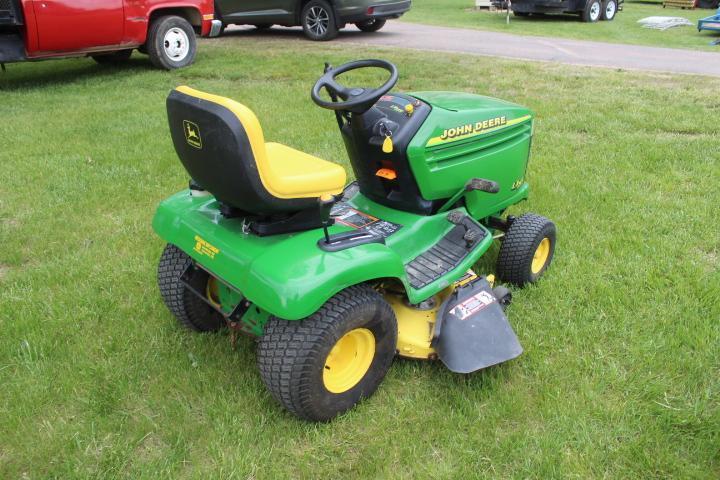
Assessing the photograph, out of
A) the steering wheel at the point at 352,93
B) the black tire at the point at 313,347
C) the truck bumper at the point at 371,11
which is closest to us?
the black tire at the point at 313,347

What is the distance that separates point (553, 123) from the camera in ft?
19.2

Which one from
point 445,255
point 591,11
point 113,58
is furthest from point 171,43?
point 591,11

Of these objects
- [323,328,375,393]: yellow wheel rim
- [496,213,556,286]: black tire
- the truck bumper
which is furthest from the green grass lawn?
[323,328,375,393]: yellow wheel rim

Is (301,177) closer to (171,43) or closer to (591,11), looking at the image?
(171,43)

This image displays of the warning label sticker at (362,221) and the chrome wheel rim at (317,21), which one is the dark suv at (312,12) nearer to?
the chrome wheel rim at (317,21)

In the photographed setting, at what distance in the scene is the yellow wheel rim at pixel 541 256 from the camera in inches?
132

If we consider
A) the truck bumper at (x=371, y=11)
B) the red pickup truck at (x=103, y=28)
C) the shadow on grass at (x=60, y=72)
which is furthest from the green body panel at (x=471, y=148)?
the truck bumper at (x=371, y=11)

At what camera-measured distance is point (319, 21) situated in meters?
10.7

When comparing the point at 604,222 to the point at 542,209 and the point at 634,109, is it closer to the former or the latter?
the point at 542,209

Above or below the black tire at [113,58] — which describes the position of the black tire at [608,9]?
above

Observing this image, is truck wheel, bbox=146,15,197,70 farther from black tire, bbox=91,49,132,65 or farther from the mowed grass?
the mowed grass

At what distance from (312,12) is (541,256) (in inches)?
335

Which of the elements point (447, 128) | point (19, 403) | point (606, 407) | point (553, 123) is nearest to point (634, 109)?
point (553, 123)

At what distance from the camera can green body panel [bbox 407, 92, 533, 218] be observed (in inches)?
112
